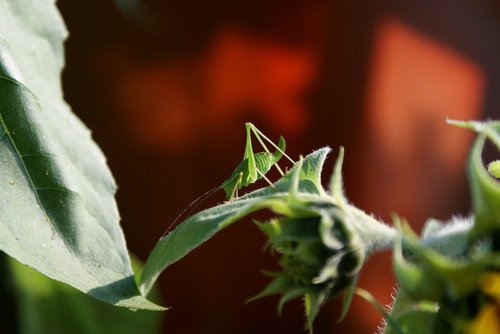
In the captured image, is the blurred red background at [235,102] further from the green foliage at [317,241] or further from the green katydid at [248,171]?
the green foliage at [317,241]

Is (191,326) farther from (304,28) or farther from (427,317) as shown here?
(427,317)

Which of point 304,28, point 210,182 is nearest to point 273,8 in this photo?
point 304,28

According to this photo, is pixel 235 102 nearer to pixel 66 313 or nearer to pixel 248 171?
pixel 66 313

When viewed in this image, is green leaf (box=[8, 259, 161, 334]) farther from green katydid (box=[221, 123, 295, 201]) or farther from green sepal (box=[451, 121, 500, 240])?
green sepal (box=[451, 121, 500, 240])

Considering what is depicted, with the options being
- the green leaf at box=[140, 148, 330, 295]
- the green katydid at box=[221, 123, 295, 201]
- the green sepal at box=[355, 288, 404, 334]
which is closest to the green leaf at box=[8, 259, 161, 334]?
the green katydid at box=[221, 123, 295, 201]

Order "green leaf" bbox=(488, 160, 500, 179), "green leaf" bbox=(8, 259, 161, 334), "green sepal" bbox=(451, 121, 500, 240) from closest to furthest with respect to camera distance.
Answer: "green sepal" bbox=(451, 121, 500, 240), "green leaf" bbox=(488, 160, 500, 179), "green leaf" bbox=(8, 259, 161, 334)
